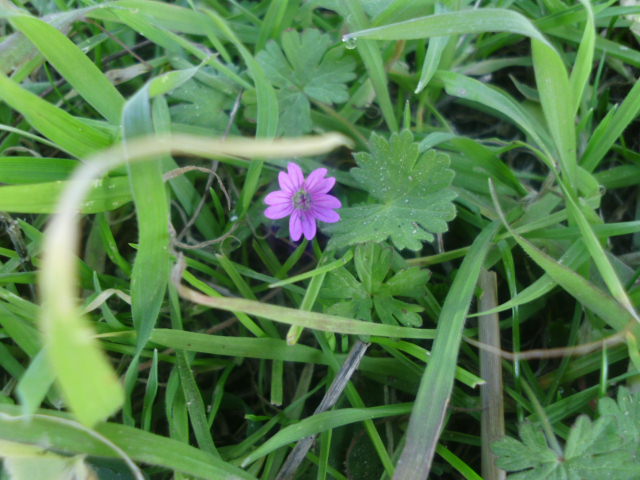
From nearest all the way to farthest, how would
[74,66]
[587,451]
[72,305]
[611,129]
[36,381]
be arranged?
[72,305], [36,381], [587,451], [74,66], [611,129]

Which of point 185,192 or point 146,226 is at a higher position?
point 185,192

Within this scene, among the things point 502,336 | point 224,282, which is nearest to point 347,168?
point 224,282

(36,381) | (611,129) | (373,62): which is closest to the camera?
(36,381)

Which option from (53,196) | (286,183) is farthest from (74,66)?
(286,183)

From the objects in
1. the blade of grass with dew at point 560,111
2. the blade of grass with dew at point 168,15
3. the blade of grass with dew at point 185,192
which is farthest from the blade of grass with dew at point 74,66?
the blade of grass with dew at point 560,111

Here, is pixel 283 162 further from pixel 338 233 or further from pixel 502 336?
pixel 502 336

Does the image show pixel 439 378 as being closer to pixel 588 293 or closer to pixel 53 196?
pixel 588 293
